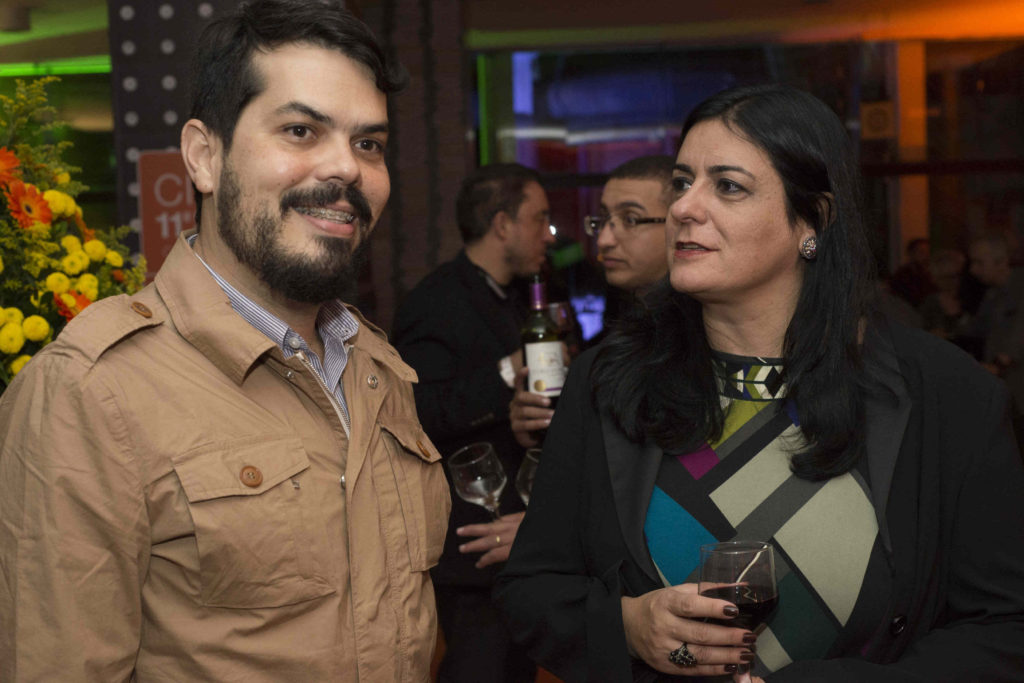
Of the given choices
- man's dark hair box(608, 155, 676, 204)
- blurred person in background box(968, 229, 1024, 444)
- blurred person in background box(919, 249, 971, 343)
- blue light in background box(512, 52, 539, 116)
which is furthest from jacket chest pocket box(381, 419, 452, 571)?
blue light in background box(512, 52, 539, 116)

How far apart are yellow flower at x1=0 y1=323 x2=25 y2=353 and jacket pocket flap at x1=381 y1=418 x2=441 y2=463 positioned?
2.57 feet

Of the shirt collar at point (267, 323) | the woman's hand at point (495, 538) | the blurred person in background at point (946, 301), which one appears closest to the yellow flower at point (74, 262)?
the shirt collar at point (267, 323)

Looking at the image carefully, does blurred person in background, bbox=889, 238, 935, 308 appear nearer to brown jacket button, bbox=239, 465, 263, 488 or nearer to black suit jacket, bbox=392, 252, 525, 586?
black suit jacket, bbox=392, 252, 525, 586

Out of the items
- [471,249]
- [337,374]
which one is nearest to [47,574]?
[337,374]

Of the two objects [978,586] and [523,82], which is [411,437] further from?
[523,82]

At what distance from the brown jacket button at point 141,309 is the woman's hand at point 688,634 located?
90 centimetres

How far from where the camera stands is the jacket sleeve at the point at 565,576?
174 cm

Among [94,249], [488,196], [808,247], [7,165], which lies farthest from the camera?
[488,196]

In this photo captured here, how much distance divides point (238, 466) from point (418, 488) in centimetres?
39

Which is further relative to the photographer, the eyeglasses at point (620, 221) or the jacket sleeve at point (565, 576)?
the eyeglasses at point (620, 221)

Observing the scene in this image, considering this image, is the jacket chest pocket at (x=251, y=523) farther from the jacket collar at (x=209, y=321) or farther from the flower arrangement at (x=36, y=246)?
the flower arrangement at (x=36, y=246)

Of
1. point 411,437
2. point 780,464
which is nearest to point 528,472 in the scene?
point 411,437

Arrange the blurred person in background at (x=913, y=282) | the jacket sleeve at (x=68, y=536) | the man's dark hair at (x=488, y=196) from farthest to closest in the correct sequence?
the blurred person in background at (x=913, y=282) < the man's dark hair at (x=488, y=196) < the jacket sleeve at (x=68, y=536)

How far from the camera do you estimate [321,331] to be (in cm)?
181
